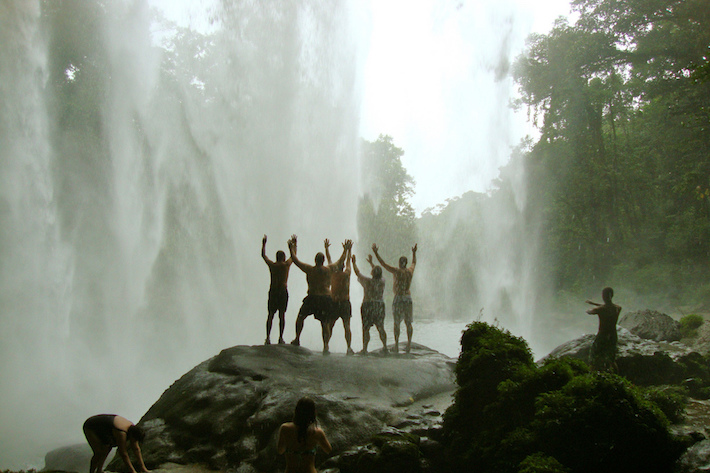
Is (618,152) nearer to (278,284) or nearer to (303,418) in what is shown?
(278,284)

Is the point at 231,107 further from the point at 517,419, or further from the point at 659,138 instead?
the point at 659,138

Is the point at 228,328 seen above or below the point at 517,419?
above

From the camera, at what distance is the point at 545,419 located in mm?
4609

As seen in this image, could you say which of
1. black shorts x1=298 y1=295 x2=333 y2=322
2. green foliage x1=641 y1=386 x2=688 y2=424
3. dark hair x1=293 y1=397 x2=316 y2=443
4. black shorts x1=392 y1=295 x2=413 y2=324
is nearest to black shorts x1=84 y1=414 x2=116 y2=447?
dark hair x1=293 y1=397 x2=316 y2=443

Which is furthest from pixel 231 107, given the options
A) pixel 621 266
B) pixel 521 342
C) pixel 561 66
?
pixel 621 266

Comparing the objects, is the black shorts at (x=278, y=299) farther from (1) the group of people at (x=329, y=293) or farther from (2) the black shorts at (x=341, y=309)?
(2) the black shorts at (x=341, y=309)

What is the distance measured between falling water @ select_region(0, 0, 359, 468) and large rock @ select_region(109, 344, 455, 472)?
8.80 metres

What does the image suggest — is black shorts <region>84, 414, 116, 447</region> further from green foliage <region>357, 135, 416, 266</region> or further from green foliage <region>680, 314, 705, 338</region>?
green foliage <region>357, 135, 416, 266</region>

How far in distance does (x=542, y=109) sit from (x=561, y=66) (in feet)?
13.3

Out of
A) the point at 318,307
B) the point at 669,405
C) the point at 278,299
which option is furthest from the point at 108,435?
the point at 669,405

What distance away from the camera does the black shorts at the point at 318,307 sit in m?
8.59

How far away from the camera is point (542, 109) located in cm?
3262

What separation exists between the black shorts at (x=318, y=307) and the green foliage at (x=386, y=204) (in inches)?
710

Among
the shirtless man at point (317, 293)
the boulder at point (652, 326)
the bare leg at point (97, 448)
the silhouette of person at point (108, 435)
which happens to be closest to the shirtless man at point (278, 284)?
the shirtless man at point (317, 293)
